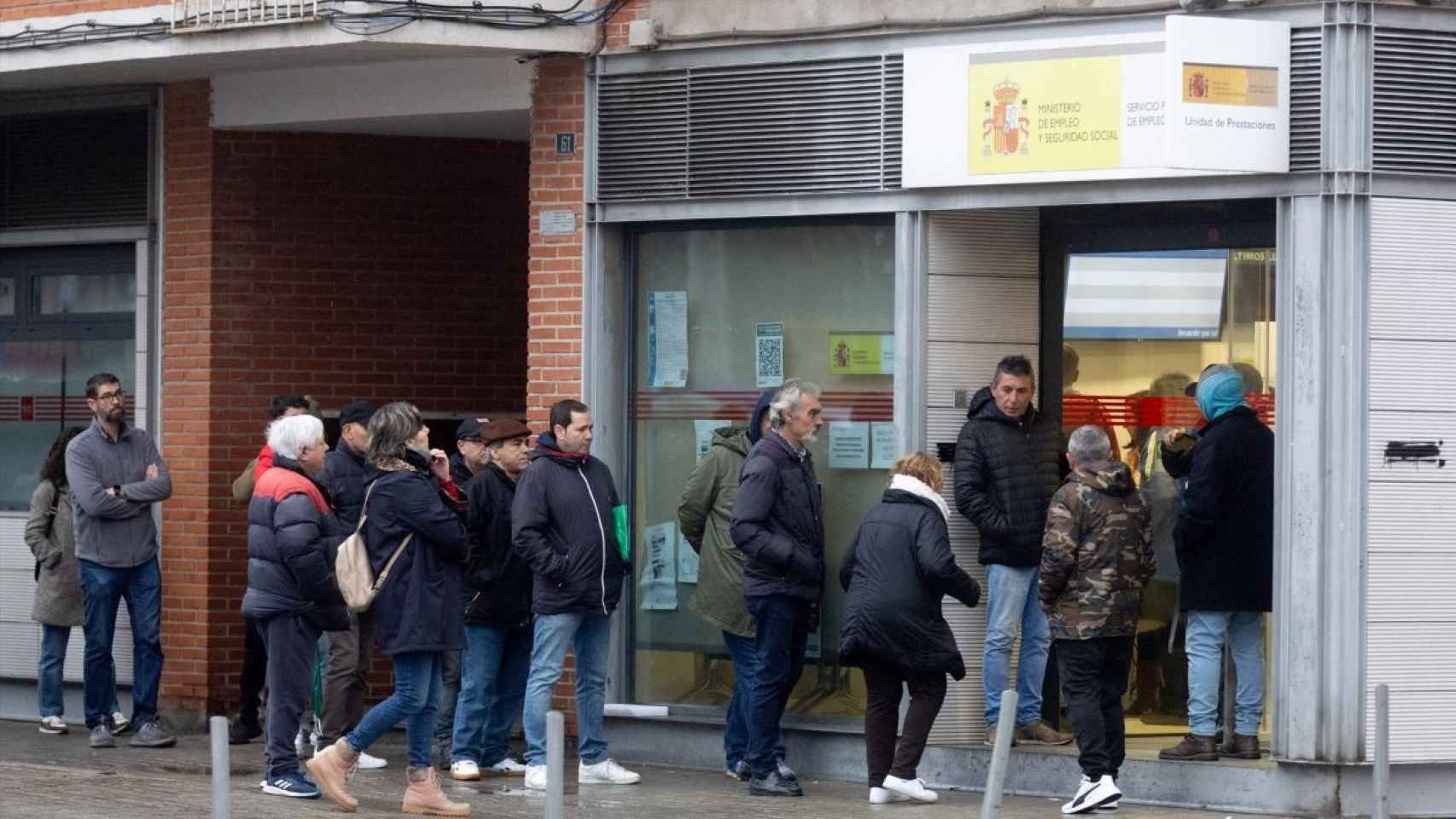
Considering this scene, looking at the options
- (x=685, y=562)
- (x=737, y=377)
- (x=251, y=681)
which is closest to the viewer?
(x=737, y=377)

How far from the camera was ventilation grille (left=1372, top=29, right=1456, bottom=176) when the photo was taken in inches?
428

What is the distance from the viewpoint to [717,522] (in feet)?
39.8

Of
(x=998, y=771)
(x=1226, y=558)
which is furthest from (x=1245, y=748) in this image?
(x=998, y=771)

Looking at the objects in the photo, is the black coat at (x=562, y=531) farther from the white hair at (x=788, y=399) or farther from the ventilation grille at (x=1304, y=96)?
the ventilation grille at (x=1304, y=96)

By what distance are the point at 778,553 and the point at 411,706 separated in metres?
1.86

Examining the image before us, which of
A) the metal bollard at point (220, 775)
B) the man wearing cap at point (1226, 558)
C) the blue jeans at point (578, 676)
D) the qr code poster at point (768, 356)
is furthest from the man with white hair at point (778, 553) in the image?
the metal bollard at point (220, 775)

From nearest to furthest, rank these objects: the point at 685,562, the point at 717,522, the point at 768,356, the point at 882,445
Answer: the point at 717,522
the point at 882,445
the point at 768,356
the point at 685,562

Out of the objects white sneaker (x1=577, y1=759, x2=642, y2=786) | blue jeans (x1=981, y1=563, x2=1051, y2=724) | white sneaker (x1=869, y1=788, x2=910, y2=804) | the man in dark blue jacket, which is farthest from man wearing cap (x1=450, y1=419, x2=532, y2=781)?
blue jeans (x1=981, y1=563, x2=1051, y2=724)

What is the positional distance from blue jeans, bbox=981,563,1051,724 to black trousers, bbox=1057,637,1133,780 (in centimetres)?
87

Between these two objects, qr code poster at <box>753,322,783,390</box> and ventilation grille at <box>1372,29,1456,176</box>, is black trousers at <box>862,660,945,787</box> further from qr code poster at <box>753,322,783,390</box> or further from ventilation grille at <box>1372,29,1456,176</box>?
ventilation grille at <box>1372,29,1456,176</box>

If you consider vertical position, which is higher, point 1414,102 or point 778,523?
point 1414,102

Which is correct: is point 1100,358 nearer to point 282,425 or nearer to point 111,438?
point 282,425

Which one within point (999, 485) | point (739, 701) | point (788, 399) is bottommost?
point (739, 701)

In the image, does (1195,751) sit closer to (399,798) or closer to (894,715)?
(894,715)
